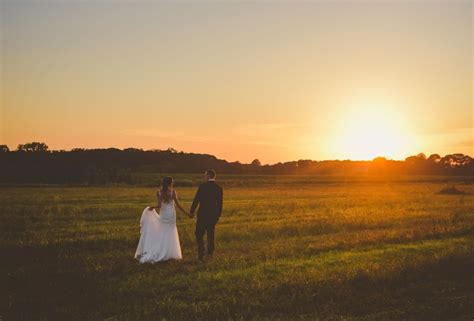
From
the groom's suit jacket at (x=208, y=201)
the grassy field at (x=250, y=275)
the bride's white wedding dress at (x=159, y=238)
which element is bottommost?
the grassy field at (x=250, y=275)

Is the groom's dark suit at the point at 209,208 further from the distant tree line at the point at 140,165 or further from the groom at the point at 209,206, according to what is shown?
the distant tree line at the point at 140,165

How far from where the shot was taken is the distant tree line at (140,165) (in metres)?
87.5

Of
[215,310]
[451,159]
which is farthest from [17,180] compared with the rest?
[451,159]

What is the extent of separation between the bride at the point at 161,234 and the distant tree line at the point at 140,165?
71.3m

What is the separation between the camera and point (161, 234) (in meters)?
14.0

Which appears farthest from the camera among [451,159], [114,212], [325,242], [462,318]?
[451,159]

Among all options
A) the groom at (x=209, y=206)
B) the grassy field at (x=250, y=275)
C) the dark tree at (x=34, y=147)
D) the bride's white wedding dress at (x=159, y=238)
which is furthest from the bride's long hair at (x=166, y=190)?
the dark tree at (x=34, y=147)

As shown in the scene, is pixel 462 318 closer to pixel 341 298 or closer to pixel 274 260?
pixel 341 298

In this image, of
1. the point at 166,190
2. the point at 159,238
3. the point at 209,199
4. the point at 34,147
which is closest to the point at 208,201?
the point at 209,199

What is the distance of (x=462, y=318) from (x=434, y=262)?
4583 millimetres

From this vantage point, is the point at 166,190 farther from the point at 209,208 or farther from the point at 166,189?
the point at 209,208

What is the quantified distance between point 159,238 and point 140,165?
4795 inches

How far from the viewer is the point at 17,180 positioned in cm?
8419

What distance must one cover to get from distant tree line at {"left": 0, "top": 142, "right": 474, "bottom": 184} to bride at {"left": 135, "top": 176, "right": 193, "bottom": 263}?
2808 inches
